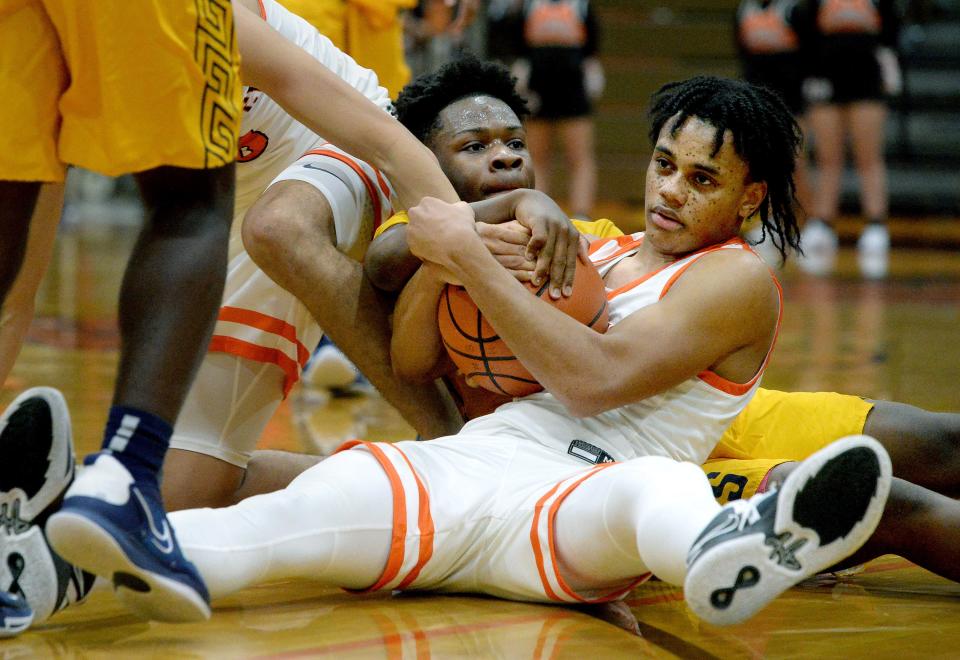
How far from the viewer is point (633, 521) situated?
217 cm

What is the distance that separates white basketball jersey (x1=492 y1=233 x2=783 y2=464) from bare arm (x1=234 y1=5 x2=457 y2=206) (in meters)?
0.48

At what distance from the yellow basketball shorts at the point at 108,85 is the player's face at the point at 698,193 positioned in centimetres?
100

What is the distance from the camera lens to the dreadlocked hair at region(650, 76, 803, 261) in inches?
107

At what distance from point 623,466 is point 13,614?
0.99 m

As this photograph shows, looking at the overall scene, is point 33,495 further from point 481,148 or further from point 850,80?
point 850,80

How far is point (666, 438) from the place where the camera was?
2.59 metres

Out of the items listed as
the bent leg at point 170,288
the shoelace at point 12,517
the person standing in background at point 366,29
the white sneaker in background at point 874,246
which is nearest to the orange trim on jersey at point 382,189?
the bent leg at point 170,288

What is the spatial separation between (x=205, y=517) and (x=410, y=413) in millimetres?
882

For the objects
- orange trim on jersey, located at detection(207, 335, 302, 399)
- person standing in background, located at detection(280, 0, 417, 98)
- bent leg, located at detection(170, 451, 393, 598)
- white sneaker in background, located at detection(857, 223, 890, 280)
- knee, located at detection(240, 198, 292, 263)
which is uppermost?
person standing in background, located at detection(280, 0, 417, 98)

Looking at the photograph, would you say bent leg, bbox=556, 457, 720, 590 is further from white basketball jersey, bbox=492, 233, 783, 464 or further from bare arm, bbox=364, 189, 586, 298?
bare arm, bbox=364, 189, 586, 298

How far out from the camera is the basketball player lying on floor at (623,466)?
197 cm

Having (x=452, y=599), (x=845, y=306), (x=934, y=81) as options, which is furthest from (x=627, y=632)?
(x=934, y=81)

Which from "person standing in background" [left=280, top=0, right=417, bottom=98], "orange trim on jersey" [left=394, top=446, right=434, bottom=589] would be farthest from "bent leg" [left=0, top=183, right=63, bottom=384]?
"person standing in background" [left=280, top=0, right=417, bottom=98]

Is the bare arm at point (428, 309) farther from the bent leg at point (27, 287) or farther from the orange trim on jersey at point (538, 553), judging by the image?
the bent leg at point (27, 287)
